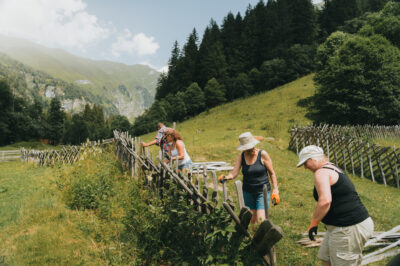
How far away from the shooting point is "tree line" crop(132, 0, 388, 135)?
53469 mm

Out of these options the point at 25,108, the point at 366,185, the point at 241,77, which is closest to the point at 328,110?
the point at 366,185

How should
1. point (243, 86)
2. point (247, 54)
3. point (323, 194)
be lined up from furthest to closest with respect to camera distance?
point (247, 54) < point (243, 86) < point (323, 194)

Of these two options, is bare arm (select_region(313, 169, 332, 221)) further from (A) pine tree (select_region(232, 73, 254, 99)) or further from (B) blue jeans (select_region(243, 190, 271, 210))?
(A) pine tree (select_region(232, 73, 254, 99))

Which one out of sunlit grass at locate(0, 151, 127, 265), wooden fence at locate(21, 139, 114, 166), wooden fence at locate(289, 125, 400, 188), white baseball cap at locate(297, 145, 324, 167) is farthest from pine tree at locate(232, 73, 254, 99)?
white baseball cap at locate(297, 145, 324, 167)

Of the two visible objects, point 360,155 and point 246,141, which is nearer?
point 246,141

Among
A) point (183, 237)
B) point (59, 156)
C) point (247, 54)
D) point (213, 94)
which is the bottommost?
point (183, 237)

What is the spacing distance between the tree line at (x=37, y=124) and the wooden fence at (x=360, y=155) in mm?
49860

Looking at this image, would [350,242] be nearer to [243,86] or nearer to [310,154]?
[310,154]

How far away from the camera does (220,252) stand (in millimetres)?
3521

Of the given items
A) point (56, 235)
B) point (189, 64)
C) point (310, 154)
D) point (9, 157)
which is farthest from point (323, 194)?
point (189, 64)

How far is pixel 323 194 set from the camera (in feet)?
9.84

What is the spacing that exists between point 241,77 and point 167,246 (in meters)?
52.8

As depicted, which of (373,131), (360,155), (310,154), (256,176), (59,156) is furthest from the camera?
(373,131)

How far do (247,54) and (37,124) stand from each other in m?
65.6
